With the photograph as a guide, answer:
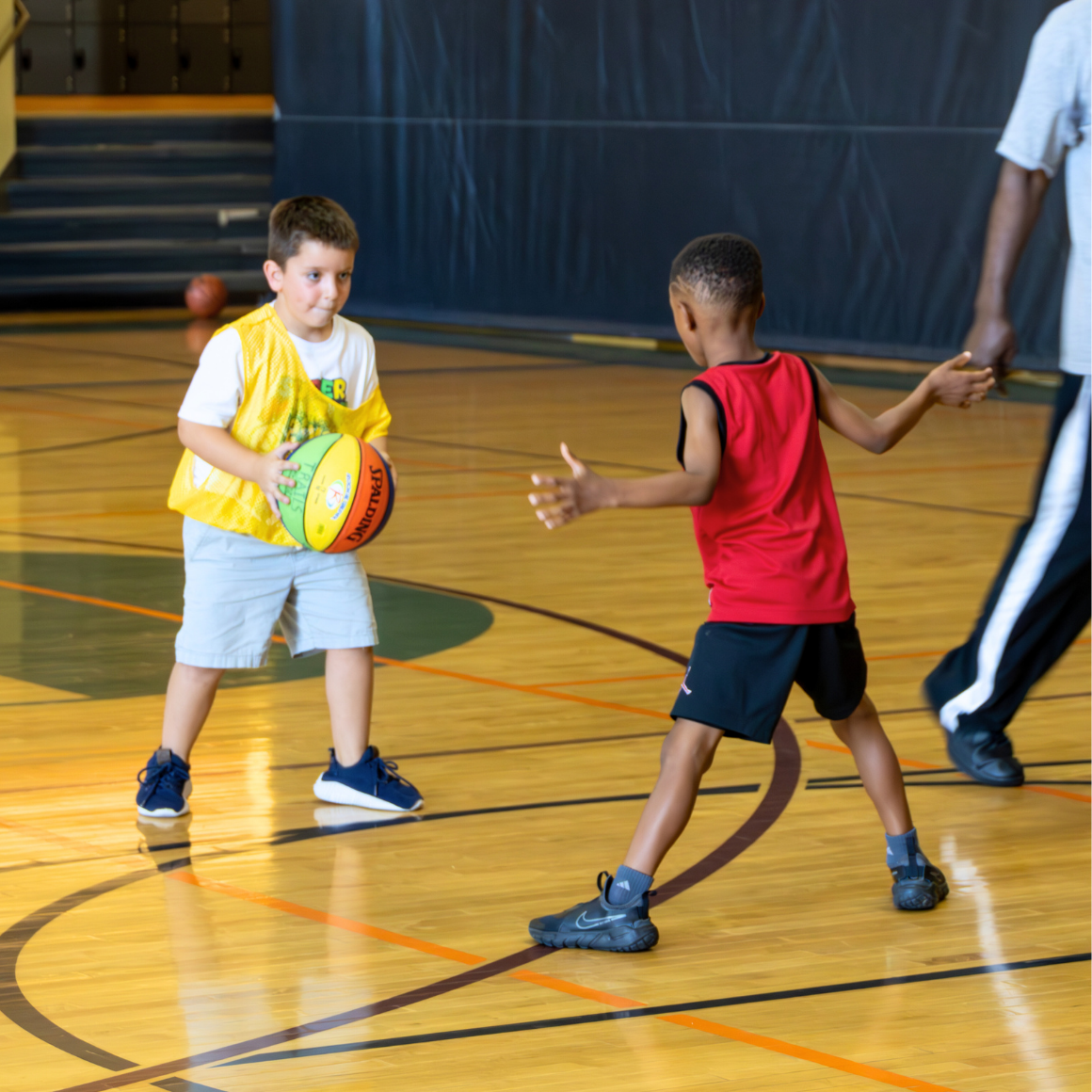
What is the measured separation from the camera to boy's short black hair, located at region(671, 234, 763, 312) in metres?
3.11

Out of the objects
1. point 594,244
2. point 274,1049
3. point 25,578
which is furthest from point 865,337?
point 274,1049

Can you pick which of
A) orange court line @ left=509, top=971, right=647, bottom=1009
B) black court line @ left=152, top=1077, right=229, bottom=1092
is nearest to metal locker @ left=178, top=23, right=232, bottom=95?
orange court line @ left=509, top=971, right=647, bottom=1009

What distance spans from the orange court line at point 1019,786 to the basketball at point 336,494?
0.97m

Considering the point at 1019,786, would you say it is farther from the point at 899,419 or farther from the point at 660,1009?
the point at 660,1009

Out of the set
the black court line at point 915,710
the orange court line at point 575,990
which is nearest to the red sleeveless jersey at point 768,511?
the orange court line at point 575,990

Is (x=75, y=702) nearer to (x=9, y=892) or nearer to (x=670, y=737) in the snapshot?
(x=9, y=892)

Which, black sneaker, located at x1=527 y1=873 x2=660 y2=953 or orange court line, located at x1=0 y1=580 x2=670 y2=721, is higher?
black sneaker, located at x1=527 y1=873 x2=660 y2=953

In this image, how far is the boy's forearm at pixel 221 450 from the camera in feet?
11.7

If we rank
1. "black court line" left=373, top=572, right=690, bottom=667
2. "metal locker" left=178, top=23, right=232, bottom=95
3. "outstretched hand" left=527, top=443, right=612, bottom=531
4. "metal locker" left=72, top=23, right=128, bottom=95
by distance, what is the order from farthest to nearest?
"metal locker" left=178, top=23, right=232, bottom=95 → "metal locker" left=72, top=23, right=128, bottom=95 → "black court line" left=373, top=572, right=690, bottom=667 → "outstretched hand" left=527, top=443, right=612, bottom=531

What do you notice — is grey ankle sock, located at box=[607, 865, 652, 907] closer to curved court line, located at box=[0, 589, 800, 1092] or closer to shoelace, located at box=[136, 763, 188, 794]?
curved court line, located at box=[0, 589, 800, 1092]

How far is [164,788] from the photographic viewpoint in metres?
3.68

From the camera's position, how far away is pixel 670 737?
3.13 meters

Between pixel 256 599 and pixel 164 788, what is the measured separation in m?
0.37

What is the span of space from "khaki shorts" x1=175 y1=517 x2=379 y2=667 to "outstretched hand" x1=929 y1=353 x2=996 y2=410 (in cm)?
110
